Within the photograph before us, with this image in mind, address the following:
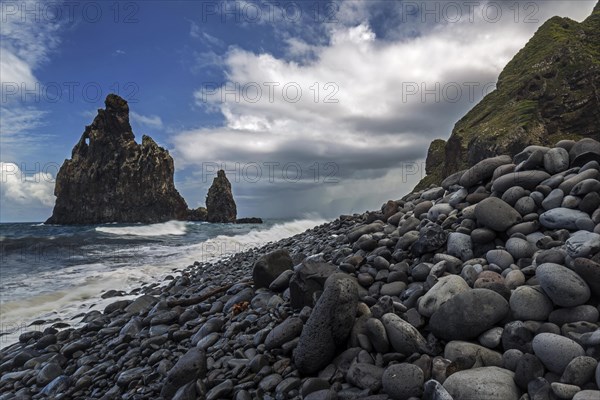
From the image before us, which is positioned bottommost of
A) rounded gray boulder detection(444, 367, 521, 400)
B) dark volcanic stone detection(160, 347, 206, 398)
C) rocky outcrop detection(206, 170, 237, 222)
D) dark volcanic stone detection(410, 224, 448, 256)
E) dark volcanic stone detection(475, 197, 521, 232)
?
dark volcanic stone detection(160, 347, 206, 398)

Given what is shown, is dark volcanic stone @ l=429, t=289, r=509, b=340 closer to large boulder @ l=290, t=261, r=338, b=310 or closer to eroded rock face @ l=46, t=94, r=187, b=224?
large boulder @ l=290, t=261, r=338, b=310

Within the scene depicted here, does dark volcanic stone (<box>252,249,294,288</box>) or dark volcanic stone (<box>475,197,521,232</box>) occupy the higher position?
dark volcanic stone (<box>475,197,521,232</box>)

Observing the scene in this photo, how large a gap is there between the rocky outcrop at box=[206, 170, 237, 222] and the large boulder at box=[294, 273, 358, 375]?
8548 centimetres

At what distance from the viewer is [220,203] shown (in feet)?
287

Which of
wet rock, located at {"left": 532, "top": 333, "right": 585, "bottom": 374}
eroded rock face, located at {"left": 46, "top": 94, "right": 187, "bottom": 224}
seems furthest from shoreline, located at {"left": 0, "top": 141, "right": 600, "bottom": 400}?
eroded rock face, located at {"left": 46, "top": 94, "right": 187, "bottom": 224}

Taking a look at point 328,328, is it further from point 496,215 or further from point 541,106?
point 541,106

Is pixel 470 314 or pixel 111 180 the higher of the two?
pixel 111 180

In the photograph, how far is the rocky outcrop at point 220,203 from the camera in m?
87.2

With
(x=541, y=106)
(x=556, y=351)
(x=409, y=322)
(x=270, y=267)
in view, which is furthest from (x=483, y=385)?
(x=541, y=106)

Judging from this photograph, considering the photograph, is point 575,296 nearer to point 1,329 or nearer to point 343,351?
point 343,351

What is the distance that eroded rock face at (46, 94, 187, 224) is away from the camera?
255ft

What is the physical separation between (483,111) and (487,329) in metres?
45.2

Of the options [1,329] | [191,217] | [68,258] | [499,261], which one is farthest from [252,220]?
[499,261]

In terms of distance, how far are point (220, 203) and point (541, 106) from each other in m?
69.7
